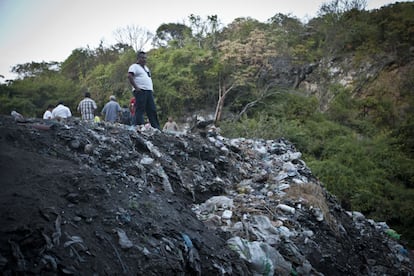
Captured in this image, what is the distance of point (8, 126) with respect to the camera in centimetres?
279

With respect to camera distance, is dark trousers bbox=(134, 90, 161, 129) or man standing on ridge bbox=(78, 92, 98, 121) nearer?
dark trousers bbox=(134, 90, 161, 129)

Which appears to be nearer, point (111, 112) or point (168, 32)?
point (111, 112)

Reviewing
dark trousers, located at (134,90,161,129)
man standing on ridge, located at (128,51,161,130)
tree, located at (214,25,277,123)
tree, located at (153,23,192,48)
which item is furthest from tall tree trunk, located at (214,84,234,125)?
man standing on ridge, located at (128,51,161,130)

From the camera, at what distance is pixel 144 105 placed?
4.41 meters

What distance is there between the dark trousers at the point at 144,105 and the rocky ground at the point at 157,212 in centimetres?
51

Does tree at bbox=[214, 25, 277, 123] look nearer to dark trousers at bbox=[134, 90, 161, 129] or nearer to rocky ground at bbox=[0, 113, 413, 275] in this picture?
dark trousers at bbox=[134, 90, 161, 129]

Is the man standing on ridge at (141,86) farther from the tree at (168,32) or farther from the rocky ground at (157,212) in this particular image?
the tree at (168,32)

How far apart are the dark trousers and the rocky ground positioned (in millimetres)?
509

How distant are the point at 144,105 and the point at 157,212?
89.2 inches

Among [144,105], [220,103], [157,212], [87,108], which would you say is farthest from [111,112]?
[220,103]

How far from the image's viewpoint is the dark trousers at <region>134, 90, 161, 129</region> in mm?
4352

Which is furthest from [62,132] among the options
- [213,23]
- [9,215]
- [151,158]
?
[213,23]

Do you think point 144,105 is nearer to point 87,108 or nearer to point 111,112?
point 87,108

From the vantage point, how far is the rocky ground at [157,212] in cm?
178
